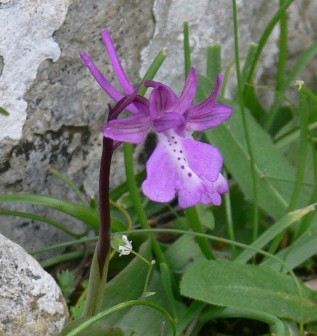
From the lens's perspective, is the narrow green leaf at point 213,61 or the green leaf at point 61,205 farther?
the narrow green leaf at point 213,61

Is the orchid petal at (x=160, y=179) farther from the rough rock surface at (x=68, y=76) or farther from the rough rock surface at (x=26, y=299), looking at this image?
the rough rock surface at (x=68, y=76)

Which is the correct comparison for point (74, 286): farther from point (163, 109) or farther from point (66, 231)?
point (163, 109)

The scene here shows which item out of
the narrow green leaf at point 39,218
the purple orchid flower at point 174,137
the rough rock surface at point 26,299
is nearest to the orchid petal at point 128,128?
the purple orchid flower at point 174,137

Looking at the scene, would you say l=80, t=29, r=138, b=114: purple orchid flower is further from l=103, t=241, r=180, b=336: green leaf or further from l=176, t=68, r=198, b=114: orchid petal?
l=103, t=241, r=180, b=336: green leaf

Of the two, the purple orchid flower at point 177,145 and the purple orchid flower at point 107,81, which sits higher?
the purple orchid flower at point 107,81

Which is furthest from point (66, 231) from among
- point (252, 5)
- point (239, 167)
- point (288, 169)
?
point (252, 5)

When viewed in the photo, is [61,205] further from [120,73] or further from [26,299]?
[120,73]

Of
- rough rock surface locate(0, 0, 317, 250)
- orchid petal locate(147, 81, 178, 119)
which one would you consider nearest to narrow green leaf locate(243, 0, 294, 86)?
rough rock surface locate(0, 0, 317, 250)
